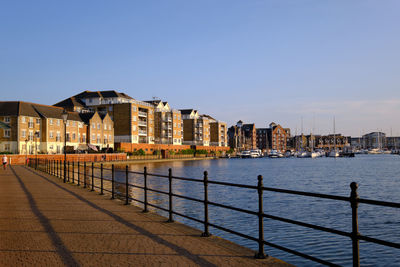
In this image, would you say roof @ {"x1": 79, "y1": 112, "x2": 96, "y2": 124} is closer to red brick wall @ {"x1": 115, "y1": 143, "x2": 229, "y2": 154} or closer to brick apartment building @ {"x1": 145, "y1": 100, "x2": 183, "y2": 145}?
red brick wall @ {"x1": 115, "y1": 143, "x2": 229, "y2": 154}

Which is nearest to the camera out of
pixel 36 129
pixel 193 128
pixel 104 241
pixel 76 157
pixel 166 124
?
pixel 104 241

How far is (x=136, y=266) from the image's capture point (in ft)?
21.1

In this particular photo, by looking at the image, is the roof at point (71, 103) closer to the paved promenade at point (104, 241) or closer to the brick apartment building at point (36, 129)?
the brick apartment building at point (36, 129)

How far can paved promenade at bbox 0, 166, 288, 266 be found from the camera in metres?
6.80

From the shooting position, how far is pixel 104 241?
8.32m

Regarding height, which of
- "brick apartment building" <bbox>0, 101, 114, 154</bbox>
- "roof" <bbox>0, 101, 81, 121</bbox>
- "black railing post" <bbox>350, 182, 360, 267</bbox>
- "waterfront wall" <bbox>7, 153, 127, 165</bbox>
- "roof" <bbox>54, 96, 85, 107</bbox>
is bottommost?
"waterfront wall" <bbox>7, 153, 127, 165</bbox>

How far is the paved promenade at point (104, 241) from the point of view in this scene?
680 centimetres

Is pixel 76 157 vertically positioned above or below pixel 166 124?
below

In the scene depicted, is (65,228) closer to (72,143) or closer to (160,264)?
(160,264)

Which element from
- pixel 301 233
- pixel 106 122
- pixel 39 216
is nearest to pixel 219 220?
pixel 301 233

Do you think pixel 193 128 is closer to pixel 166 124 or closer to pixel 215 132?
pixel 215 132

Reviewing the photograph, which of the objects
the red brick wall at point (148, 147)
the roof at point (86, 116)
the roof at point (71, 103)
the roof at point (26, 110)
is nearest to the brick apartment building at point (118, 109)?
the roof at point (71, 103)

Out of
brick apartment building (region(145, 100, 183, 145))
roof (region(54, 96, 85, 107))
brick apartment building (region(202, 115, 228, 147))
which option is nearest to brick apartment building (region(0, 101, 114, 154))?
roof (region(54, 96, 85, 107))

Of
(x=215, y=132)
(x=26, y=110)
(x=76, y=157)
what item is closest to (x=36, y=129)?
(x=26, y=110)
